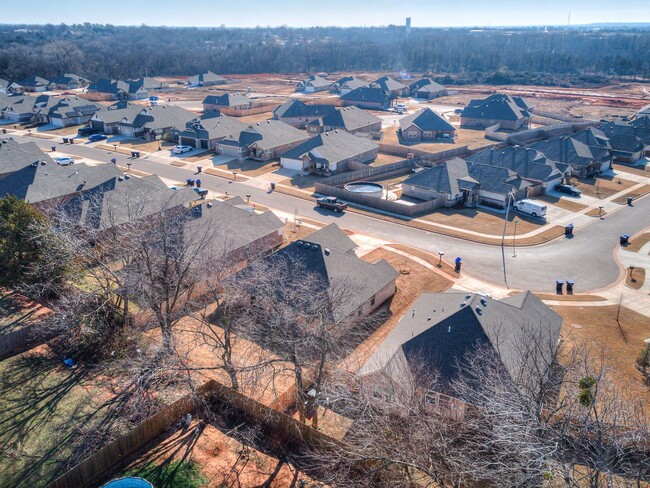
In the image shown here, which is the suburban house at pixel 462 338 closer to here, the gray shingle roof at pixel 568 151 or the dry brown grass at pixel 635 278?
the dry brown grass at pixel 635 278

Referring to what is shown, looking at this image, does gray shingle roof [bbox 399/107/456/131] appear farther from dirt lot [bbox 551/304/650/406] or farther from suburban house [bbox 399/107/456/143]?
dirt lot [bbox 551/304/650/406]

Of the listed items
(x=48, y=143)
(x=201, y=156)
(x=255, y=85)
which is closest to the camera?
(x=201, y=156)

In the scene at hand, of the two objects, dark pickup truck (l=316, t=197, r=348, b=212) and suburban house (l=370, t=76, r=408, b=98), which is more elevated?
suburban house (l=370, t=76, r=408, b=98)

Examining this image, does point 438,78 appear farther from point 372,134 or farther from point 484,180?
point 484,180

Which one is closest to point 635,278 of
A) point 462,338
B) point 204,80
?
point 462,338

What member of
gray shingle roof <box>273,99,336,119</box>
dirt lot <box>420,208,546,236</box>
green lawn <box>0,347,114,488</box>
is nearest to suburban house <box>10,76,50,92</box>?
gray shingle roof <box>273,99,336,119</box>

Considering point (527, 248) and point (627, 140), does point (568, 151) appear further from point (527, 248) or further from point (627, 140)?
point (527, 248)

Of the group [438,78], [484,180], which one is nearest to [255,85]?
[438,78]
